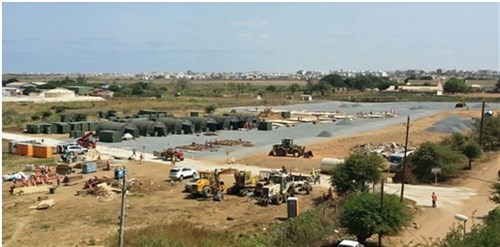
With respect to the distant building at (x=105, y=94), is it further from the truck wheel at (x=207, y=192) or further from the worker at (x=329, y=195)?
the worker at (x=329, y=195)

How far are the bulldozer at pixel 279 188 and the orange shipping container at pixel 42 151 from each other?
24650 millimetres

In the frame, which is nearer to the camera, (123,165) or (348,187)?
(348,187)

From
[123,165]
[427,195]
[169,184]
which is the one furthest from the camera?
[123,165]

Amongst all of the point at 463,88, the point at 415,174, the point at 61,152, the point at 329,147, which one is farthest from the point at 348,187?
the point at 463,88

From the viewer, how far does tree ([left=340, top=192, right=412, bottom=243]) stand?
2291 cm

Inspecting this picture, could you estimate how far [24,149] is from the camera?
170 feet

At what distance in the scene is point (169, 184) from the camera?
37.9 m

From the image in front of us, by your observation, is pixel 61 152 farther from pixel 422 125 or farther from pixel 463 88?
pixel 463 88

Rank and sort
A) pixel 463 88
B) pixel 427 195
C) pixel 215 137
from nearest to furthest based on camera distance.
Answer: pixel 427 195 < pixel 215 137 < pixel 463 88

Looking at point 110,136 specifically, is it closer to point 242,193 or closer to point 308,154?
point 308,154

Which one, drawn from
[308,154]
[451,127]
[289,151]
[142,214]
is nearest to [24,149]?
[289,151]

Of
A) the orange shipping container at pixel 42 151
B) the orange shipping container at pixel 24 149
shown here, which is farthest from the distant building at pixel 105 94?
the orange shipping container at pixel 42 151

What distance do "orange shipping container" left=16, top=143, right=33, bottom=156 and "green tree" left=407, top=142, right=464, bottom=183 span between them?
3366 centimetres

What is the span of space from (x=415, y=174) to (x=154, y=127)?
3649 centimetres
